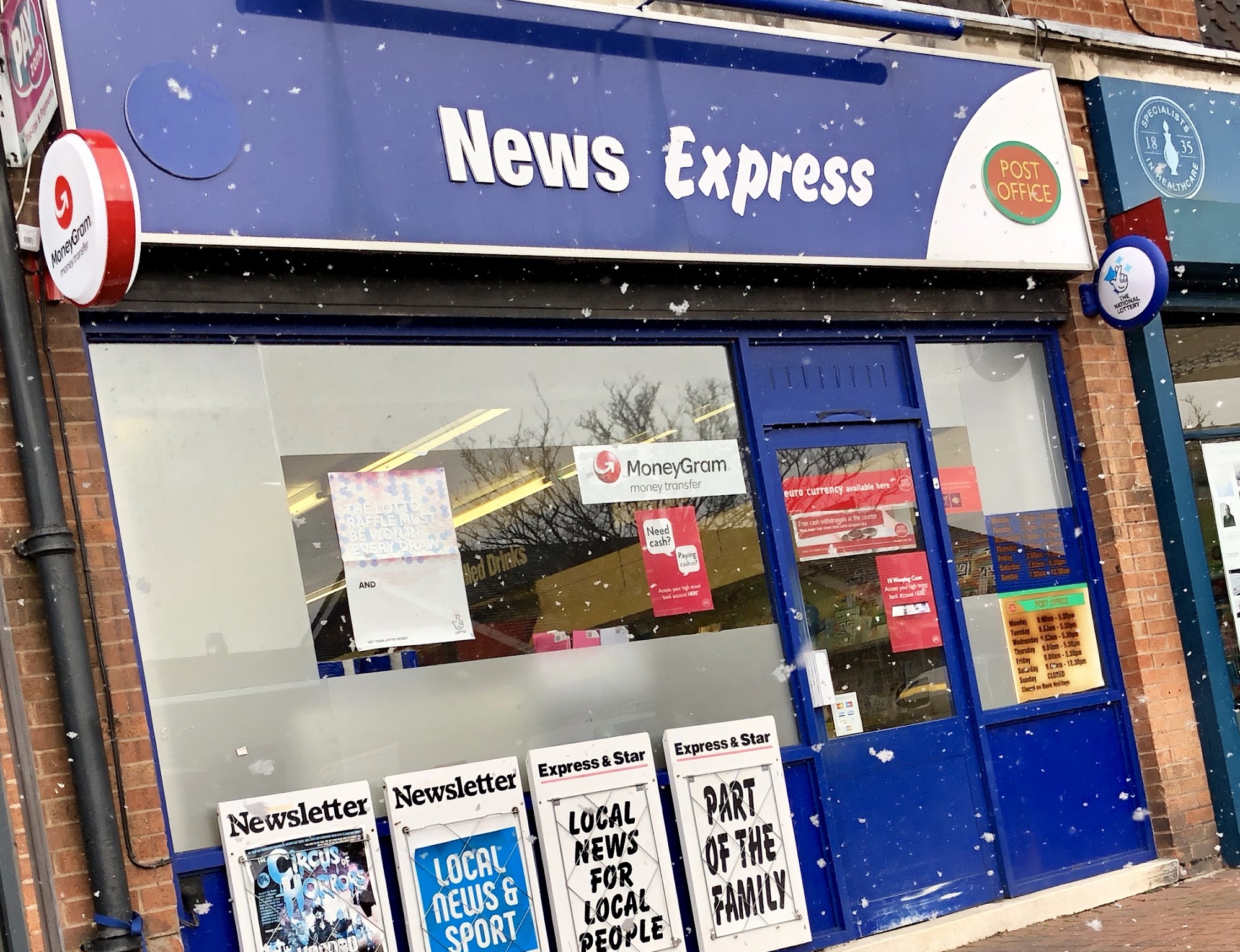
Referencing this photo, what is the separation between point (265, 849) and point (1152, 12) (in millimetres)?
7193

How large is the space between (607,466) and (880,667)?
5.68 feet

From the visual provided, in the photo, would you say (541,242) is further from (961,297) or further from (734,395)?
(961,297)

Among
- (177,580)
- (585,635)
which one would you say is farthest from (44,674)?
(585,635)

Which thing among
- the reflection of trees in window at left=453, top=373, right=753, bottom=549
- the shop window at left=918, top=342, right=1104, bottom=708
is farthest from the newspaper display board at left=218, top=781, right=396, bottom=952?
the shop window at left=918, top=342, right=1104, bottom=708

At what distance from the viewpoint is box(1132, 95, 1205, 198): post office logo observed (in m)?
7.95

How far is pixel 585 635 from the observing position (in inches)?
234

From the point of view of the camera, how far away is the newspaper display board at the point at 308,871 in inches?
193

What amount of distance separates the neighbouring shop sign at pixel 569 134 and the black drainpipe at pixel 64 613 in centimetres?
60

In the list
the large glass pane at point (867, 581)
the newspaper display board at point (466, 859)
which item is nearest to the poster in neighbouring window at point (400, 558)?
the newspaper display board at point (466, 859)

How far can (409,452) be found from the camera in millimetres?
5773

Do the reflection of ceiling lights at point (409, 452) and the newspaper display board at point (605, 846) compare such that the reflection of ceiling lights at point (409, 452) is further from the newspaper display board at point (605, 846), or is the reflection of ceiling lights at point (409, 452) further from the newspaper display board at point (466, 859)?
the newspaper display board at point (605, 846)

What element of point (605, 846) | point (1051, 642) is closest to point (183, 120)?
point (605, 846)

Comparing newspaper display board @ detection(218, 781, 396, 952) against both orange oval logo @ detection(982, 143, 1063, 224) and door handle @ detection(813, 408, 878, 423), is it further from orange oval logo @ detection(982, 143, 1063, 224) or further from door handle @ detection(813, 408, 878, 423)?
orange oval logo @ detection(982, 143, 1063, 224)

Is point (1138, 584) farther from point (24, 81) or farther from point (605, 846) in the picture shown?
point (24, 81)
